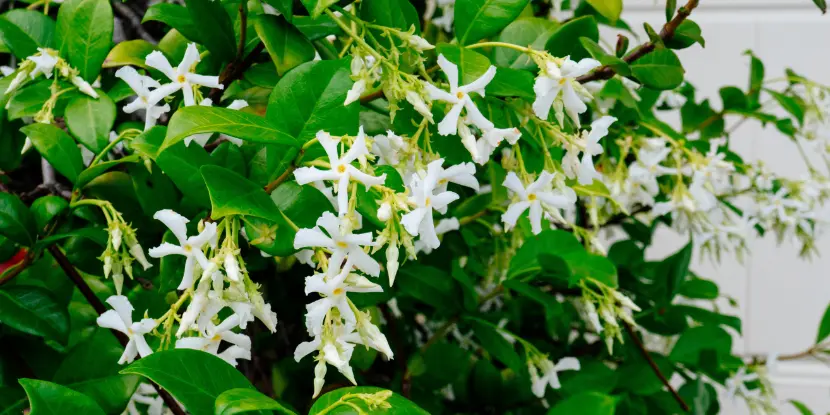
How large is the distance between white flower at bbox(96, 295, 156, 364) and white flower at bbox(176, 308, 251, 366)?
4cm

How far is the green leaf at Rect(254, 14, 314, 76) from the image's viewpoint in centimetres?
40

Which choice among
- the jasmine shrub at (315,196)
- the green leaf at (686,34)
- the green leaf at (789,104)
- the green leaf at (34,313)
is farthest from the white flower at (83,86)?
the green leaf at (789,104)

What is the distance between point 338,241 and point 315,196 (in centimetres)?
5

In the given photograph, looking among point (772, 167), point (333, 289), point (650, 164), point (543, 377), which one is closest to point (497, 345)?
point (543, 377)

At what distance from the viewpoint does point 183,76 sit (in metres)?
0.41

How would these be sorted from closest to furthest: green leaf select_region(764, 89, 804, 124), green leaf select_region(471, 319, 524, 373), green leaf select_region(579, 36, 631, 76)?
green leaf select_region(579, 36, 631, 76) < green leaf select_region(471, 319, 524, 373) < green leaf select_region(764, 89, 804, 124)

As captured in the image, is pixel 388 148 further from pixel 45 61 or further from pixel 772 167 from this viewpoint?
pixel 772 167

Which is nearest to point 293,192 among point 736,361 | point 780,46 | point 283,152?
point 283,152

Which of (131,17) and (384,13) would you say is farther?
(131,17)

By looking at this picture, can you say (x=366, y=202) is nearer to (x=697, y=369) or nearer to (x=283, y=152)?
(x=283, y=152)

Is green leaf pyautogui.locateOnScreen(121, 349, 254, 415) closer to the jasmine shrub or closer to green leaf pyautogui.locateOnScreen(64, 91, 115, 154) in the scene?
the jasmine shrub

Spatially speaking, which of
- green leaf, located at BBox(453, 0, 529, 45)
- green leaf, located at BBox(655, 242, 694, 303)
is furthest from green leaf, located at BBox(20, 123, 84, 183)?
green leaf, located at BBox(655, 242, 694, 303)

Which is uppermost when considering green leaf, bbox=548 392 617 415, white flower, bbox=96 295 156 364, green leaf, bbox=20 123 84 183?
green leaf, bbox=20 123 84 183

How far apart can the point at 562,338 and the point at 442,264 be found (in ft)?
0.56
